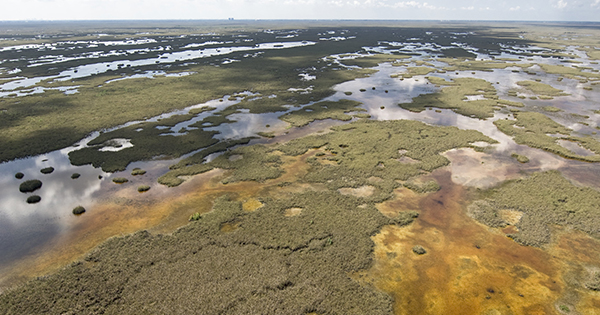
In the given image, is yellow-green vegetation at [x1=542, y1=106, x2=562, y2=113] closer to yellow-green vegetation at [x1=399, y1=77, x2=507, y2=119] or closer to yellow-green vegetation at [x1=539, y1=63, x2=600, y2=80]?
yellow-green vegetation at [x1=399, y1=77, x2=507, y2=119]

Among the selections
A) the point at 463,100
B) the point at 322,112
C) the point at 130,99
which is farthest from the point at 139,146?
the point at 463,100

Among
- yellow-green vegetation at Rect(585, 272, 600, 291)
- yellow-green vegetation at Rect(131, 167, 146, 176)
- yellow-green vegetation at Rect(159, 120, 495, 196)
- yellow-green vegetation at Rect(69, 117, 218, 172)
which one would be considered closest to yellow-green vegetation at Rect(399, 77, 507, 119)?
yellow-green vegetation at Rect(159, 120, 495, 196)

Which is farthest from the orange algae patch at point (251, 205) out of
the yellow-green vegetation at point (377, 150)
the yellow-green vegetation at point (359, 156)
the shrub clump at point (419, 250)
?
the shrub clump at point (419, 250)

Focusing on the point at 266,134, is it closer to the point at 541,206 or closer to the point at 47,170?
the point at 47,170

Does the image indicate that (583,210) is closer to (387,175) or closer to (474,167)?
(474,167)

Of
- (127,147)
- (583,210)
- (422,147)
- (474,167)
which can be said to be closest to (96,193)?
→ (127,147)

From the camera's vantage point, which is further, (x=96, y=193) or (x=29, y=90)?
(x=29, y=90)
